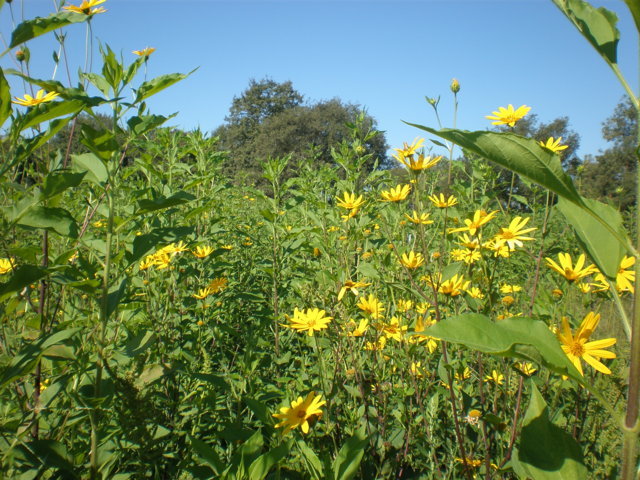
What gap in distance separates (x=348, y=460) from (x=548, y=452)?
1.69 feet

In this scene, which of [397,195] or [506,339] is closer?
[506,339]

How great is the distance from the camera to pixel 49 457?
101 cm

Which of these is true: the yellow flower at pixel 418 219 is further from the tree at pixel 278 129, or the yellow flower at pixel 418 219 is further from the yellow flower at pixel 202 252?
the tree at pixel 278 129

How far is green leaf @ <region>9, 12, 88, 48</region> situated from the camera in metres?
0.95

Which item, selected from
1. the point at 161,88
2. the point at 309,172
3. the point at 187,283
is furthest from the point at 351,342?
the point at 309,172

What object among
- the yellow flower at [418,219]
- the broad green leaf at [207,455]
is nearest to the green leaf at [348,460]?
the broad green leaf at [207,455]

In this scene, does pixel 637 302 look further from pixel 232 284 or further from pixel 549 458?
pixel 232 284

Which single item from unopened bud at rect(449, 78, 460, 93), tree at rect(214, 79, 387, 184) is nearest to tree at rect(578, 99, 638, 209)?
tree at rect(214, 79, 387, 184)

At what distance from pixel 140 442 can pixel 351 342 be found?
84 centimetres

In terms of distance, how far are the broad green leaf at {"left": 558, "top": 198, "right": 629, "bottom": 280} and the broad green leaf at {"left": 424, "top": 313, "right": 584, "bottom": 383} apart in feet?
0.61

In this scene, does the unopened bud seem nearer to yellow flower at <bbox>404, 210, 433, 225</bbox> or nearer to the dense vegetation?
the dense vegetation

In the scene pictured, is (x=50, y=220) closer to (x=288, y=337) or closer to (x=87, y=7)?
(x=87, y=7)

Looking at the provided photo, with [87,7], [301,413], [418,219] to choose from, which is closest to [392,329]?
[418,219]

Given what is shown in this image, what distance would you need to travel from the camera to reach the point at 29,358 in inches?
37.0
